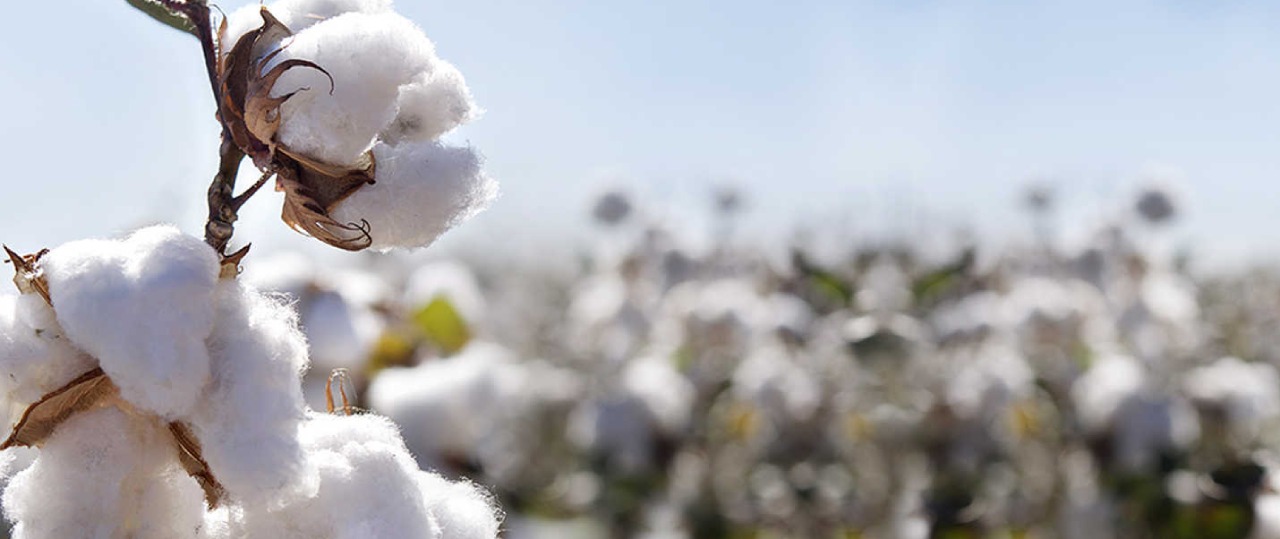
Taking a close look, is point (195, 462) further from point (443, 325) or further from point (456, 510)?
point (443, 325)

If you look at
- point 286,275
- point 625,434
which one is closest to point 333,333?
point 286,275

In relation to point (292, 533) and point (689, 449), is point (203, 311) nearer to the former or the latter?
point (292, 533)

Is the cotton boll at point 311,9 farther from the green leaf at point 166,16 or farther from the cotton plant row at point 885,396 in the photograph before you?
the cotton plant row at point 885,396

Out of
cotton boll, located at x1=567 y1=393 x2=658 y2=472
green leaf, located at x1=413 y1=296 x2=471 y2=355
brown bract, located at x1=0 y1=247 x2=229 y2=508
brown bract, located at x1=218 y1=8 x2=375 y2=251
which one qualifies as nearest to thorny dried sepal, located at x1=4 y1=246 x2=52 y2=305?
brown bract, located at x1=0 y1=247 x2=229 y2=508

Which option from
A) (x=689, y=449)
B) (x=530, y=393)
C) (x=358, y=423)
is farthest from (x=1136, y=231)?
(x=358, y=423)

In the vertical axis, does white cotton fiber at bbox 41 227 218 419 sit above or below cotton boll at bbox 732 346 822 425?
above

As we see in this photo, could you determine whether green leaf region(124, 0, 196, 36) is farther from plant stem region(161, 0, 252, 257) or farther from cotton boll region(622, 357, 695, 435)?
cotton boll region(622, 357, 695, 435)

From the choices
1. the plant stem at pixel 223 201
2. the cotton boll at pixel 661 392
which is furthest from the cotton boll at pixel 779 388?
the plant stem at pixel 223 201
